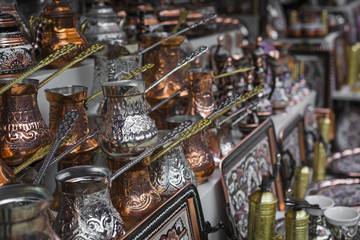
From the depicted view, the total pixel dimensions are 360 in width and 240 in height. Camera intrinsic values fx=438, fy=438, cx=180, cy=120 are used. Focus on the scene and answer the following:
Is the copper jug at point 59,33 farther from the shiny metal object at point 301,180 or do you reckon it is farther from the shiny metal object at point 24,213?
the shiny metal object at point 301,180

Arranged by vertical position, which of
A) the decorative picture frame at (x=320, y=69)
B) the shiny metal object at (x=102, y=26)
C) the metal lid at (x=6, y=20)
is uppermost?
the metal lid at (x=6, y=20)

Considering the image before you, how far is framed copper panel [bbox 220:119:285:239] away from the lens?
0.87 m

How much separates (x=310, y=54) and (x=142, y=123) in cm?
200

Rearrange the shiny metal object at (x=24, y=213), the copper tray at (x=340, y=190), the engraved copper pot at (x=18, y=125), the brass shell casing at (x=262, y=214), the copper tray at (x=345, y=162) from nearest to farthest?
the shiny metal object at (x=24, y=213)
the engraved copper pot at (x=18, y=125)
the brass shell casing at (x=262, y=214)
the copper tray at (x=340, y=190)
the copper tray at (x=345, y=162)

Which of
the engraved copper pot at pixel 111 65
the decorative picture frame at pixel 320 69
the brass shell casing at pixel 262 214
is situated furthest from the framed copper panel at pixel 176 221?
the decorative picture frame at pixel 320 69

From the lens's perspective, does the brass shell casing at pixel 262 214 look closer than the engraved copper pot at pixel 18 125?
No

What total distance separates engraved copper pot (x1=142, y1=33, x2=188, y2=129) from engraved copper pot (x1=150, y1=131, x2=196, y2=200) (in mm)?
232

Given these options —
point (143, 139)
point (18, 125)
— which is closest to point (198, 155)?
point (143, 139)

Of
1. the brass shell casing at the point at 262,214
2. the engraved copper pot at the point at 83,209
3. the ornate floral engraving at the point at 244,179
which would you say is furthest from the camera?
the ornate floral engraving at the point at 244,179

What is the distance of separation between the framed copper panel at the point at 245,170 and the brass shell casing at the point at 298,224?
97mm

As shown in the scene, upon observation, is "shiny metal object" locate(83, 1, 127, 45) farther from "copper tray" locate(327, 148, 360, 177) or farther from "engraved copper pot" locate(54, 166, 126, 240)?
"copper tray" locate(327, 148, 360, 177)

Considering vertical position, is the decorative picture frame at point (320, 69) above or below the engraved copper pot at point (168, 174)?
below

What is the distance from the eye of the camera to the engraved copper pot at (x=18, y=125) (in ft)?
2.04

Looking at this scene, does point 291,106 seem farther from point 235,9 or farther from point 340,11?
point 340,11
